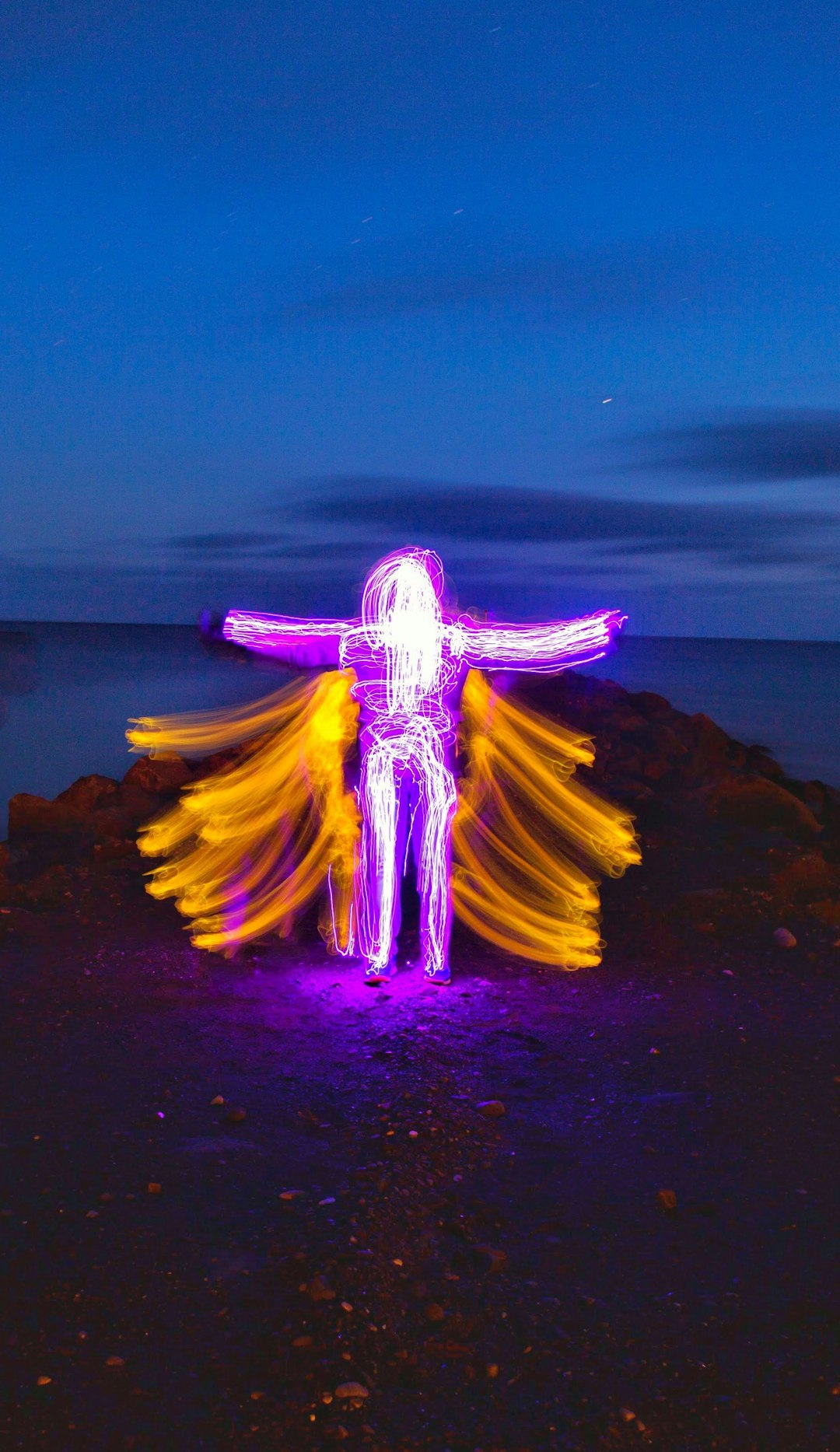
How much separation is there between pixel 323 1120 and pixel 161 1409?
185 centimetres

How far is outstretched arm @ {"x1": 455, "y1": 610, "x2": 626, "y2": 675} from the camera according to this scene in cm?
679

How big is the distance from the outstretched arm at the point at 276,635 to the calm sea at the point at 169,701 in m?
0.15

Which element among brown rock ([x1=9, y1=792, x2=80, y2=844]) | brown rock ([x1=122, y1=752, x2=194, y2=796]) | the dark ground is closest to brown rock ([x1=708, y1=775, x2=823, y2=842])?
the dark ground

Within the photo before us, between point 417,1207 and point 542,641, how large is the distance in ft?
11.9

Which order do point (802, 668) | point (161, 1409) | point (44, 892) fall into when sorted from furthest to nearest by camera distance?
point (802, 668) < point (44, 892) < point (161, 1409)

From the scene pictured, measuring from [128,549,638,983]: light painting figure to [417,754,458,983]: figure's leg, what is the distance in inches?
0.4

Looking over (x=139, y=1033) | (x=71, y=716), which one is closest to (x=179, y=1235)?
(x=139, y=1033)

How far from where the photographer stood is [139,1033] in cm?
574

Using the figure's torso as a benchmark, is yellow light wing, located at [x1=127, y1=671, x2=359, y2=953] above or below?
below

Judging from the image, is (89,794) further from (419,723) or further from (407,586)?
(407,586)

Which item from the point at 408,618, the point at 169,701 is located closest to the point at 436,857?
the point at 408,618

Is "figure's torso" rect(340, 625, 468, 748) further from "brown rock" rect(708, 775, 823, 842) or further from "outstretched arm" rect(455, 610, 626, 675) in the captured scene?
"brown rock" rect(708, 775, 823, 842)

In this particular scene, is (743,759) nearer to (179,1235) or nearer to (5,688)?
(179,1235)

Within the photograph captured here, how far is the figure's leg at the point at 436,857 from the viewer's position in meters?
6.73
